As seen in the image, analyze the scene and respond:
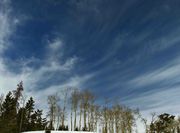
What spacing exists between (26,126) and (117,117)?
2782 cm

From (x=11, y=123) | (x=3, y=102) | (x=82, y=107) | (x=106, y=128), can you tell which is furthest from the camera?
(x=106, y=128)

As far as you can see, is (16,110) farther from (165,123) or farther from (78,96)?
(165,123)

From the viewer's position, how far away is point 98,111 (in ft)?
215

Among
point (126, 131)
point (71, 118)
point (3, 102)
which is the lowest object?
point (126, 131)

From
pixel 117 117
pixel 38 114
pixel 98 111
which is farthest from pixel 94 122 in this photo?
pixel 38 114

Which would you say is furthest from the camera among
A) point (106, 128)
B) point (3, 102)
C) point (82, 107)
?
point (106, 128)

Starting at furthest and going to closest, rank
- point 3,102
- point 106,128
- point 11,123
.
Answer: point 106,128
point 3,102
point 11,123

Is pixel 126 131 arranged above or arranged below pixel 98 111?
below

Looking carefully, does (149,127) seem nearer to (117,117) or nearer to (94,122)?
(117,117)

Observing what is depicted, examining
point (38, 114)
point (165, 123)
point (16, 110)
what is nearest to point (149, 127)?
point (165, 123)

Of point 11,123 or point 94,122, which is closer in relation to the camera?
point 11,123

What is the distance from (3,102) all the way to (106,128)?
1260 inches

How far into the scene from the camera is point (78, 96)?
63.2 meters

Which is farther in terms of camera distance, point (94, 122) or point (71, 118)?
point (94, 122)
